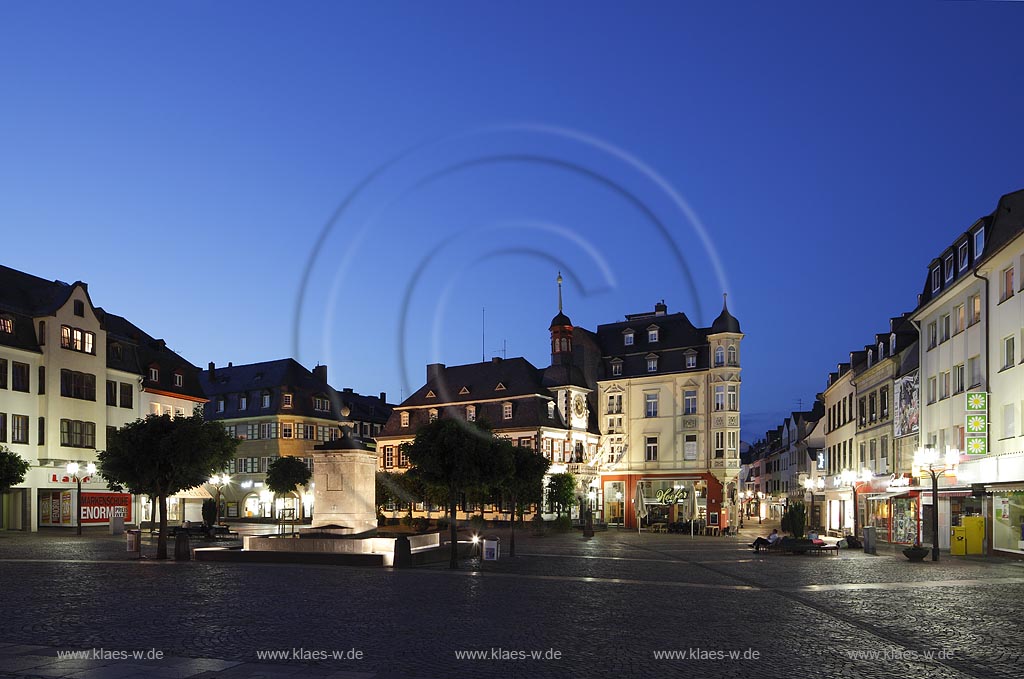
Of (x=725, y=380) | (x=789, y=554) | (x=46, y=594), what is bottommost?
(x=789, y=554)

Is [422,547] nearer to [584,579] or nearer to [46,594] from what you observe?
[584,579]

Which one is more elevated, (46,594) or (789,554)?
(46,594)

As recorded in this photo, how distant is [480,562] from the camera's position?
3603cm

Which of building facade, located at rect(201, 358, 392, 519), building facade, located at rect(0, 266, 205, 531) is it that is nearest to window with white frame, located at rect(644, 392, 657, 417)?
building facade, located at rect(201, 358, 392, 519)

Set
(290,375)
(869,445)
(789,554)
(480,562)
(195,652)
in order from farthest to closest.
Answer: (290,375), (869,445), (789,554), (480,562), (195,652)

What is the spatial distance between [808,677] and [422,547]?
24870 millimetres

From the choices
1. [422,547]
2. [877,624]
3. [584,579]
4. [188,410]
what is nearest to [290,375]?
[188,410]

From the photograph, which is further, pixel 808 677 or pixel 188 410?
pixel 188 410

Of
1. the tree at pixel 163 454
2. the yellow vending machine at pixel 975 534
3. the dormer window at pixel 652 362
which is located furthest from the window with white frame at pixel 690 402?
the tree at pixel 163 454

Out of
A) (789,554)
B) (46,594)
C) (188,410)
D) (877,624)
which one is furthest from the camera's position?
(188,410)

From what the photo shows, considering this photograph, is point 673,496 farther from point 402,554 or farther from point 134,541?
point 134,541

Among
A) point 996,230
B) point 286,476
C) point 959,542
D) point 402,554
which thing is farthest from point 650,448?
point 402,554

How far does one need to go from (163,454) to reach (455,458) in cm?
1182

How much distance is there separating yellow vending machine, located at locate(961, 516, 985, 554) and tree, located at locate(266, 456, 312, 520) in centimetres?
5312
